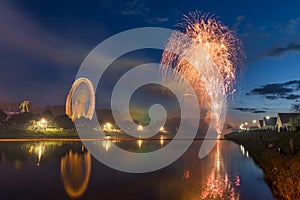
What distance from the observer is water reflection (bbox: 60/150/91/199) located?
13.4m

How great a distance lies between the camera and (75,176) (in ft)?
55.7

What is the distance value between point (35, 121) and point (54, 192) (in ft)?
186

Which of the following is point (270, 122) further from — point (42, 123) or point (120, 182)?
point (120, 182)

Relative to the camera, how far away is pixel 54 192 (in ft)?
42.6

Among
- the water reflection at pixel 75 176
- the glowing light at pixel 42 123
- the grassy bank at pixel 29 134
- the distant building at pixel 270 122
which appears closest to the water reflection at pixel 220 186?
the water reflection at pixel 75 176

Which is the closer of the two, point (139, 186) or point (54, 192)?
point (54, 192)

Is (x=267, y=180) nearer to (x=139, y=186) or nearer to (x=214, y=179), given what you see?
(x=214, y=179)

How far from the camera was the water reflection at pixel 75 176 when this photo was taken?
13.4 metres

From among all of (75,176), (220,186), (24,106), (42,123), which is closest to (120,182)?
(75,176)

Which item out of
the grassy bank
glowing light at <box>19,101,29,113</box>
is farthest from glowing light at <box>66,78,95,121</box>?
glowing light at <box>19,101,29,113</box>

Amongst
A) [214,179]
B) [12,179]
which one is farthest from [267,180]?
[12,179]

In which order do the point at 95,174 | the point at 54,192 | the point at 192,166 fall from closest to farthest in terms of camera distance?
the point at 54,192, the point at 95,174, the point at 192,166

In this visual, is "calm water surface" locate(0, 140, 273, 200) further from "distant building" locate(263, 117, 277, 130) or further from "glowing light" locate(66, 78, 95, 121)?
"distant building" locate(263, 117, 277, 130)

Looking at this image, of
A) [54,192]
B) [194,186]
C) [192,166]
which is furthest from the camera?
[192,166]
